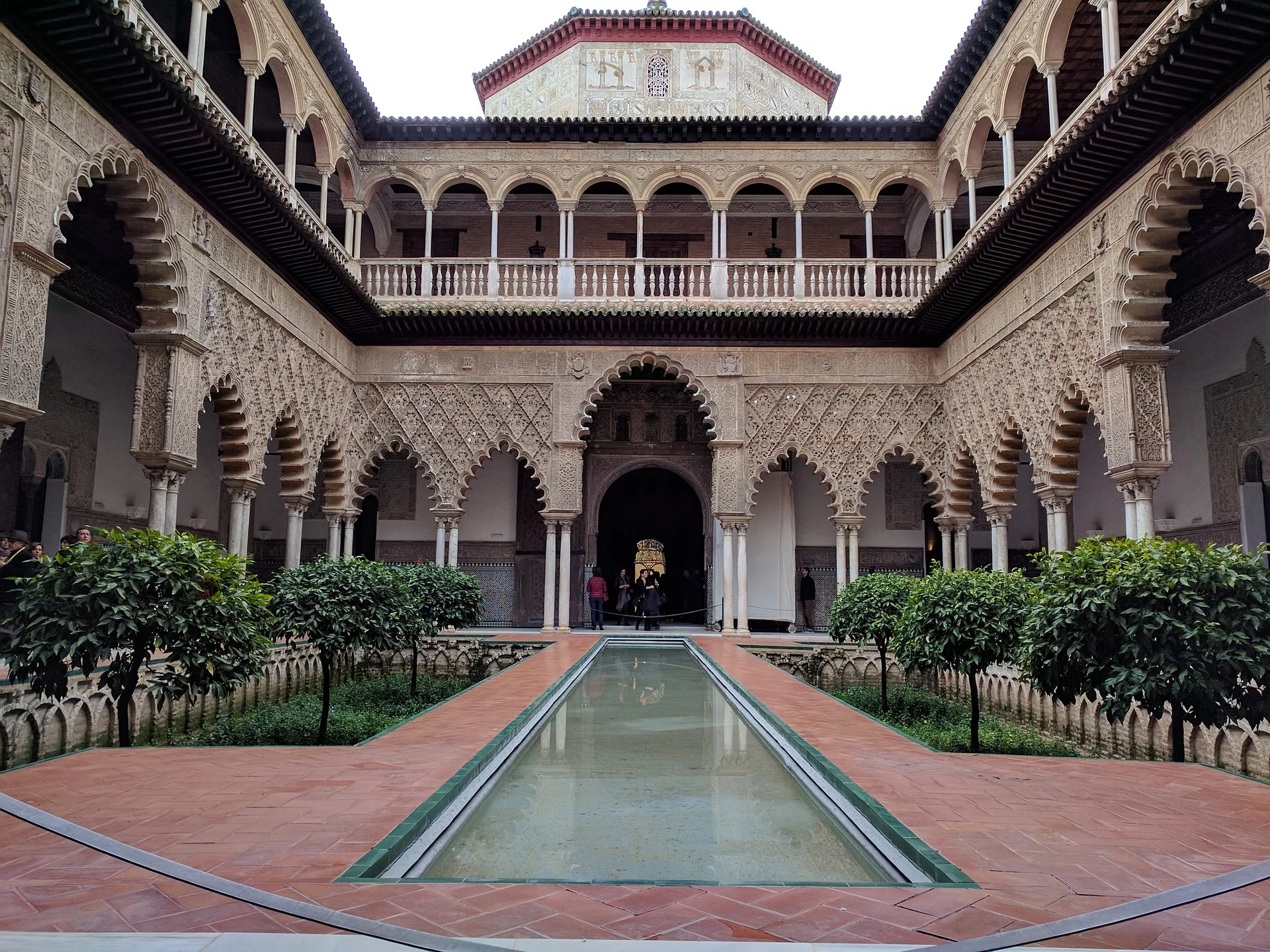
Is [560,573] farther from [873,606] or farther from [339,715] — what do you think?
[339,715]

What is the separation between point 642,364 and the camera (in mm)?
14242

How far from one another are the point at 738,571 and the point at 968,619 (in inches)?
301

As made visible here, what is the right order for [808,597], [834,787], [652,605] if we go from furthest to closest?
[652,605] < [808,597] < [834,787]

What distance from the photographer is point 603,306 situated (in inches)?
538

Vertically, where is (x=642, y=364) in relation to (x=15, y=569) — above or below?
above

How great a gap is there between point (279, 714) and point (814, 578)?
9.88 metres

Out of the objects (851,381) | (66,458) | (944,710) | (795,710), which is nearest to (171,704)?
(795,710)

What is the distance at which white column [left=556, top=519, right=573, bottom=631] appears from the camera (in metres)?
14.1

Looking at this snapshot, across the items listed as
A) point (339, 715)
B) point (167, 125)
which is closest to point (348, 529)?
point (339, 715)

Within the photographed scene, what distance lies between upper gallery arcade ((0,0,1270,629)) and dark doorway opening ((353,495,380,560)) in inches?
7.7

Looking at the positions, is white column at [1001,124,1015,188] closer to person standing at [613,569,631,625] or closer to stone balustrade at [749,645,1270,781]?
stone balustrade at [749,645,1270,781]

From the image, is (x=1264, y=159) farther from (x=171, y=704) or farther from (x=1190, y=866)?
(x=171, y=704)

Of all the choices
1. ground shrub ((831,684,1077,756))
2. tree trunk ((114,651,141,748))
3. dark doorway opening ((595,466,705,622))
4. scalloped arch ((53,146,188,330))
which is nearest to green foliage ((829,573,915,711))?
ground shrub ((831,684,1077,756))

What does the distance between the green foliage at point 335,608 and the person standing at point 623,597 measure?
8990 mm
